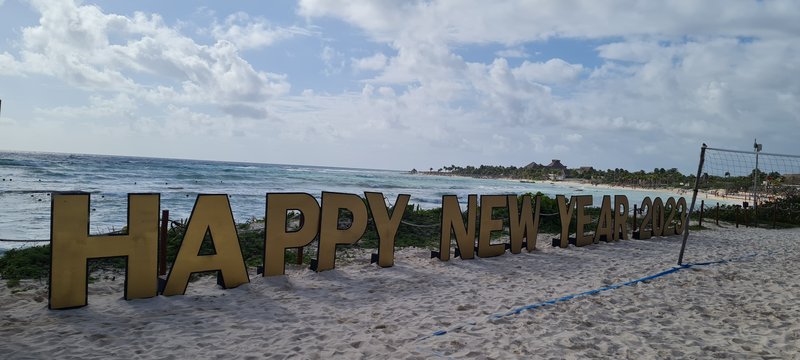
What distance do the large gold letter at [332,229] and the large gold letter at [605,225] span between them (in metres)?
7.81

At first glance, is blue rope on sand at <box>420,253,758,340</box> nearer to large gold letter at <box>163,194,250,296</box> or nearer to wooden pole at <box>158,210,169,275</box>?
large gold letter at <box>163,194,250,296</box>

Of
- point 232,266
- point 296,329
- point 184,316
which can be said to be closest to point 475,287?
point 296,329

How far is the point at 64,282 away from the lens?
5.66 meters

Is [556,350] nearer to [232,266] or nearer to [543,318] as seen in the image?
[543,318]

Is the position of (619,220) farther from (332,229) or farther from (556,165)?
(556,165)

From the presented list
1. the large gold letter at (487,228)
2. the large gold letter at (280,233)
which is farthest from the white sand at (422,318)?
the large gold letter at (487,228)

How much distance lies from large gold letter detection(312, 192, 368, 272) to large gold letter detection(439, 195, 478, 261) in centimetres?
199

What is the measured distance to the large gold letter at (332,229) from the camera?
844 cm

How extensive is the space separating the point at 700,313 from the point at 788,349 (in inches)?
52.8

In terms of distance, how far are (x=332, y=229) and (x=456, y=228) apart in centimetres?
302

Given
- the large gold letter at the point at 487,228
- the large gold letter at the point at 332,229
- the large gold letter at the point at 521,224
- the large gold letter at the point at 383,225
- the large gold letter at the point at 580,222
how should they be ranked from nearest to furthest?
1. the large gold letter at the point at 332,229
2. the large gold letter at the point at 383,225
3. the large gold letter at the point at 487,228
4. the large gold letter at the point at 521,224
5. the large gold letter at the point at 580,222

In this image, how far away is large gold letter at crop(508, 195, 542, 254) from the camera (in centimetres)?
1118

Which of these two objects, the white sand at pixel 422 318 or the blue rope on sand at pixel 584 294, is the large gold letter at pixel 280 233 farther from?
the blue rope on sand at pixel 584 294

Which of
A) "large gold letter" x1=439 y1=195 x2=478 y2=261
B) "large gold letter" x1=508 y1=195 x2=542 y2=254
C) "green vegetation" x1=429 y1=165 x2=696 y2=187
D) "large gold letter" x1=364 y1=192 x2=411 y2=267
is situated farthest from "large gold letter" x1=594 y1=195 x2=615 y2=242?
"green vegetation" x1=429 y1=165 x2=696 y2=187
